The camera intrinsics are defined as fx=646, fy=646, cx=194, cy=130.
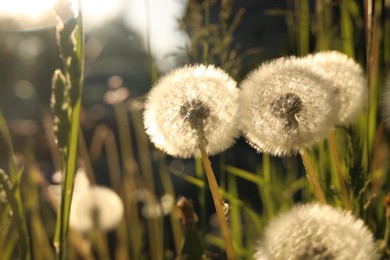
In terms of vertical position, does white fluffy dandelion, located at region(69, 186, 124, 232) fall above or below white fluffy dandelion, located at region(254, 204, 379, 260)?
below

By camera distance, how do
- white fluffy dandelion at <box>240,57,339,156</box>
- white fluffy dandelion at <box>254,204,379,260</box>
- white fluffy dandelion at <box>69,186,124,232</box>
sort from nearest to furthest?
white fluffy dandelion at <box>254,204,379,260</box>, white fluffy dandelion at <box>240,57,339,156</box>, white fluffy dandelion at <box>69,186,124,232</box>

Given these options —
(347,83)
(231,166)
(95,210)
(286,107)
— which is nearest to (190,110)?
(286,107)

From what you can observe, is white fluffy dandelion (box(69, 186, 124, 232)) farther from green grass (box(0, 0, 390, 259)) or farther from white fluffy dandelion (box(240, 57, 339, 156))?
white fluffy dandelion (box(240, 57, 339, 156))

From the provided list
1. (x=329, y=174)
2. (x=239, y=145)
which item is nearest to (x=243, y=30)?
(x=239, y=145)

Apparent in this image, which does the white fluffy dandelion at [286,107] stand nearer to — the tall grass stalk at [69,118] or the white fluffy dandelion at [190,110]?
the white fluffy dandelion at [190,110]

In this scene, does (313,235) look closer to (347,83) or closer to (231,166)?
(347,83)

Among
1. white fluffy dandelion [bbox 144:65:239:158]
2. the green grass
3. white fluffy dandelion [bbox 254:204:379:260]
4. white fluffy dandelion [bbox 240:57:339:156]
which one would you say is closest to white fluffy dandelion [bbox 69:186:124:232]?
the green grass
